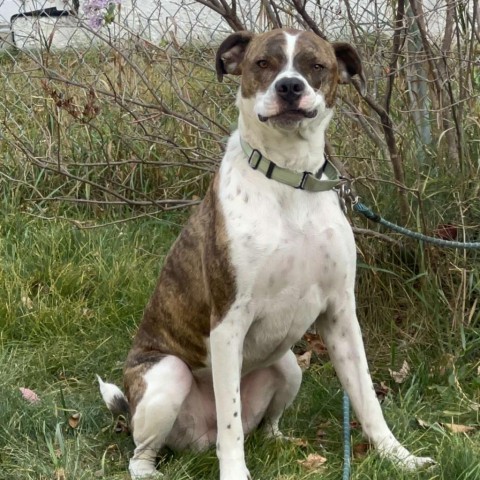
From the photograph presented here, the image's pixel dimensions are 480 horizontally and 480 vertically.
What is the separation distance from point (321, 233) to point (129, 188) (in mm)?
2206

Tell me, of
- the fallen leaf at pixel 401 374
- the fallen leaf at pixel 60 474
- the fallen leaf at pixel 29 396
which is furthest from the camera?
the fallen leaf at pixel 401 374

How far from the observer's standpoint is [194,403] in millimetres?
3754

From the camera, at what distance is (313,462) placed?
3.57 metres

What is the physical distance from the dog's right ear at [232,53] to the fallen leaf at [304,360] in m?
1.56

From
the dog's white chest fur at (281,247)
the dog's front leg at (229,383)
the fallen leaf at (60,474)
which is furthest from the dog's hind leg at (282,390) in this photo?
the fallen leaf at (60,474)

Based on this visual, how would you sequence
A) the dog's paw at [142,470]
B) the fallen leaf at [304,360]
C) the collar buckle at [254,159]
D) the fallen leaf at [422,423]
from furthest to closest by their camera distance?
the fallen leaf at [304,360] < the fallen leaf at [422,423] < the dog's paw at [142,470] < the collar buckle at [254,159]

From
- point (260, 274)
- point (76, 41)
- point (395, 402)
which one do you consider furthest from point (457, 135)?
point (76, 41)

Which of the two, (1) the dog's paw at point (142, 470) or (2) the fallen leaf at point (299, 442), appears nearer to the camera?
(1) the dog's paw at point (142, 470)

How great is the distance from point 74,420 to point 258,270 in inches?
45.9

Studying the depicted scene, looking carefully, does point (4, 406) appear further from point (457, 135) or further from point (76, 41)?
point (76, 41)

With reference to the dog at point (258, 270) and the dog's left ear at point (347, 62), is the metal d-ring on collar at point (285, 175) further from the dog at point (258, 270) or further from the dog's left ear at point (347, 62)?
the dog's left ear at point (347, 62)

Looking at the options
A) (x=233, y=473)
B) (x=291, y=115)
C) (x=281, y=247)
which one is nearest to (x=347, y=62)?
(x=291, y=115)

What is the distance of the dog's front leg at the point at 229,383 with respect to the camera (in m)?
3.33

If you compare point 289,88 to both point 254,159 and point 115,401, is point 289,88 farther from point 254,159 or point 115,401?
point 115,401
